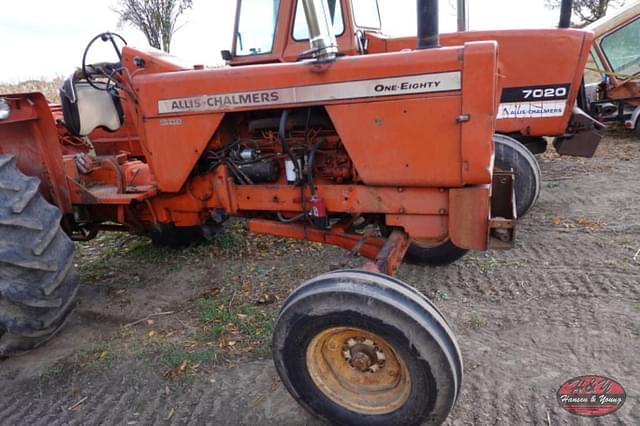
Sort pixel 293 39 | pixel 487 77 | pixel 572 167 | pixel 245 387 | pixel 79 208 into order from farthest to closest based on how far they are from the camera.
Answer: pixel 572 167
pixel 293 39
pixel 79 208
pixel 245 387
pixel 487 77

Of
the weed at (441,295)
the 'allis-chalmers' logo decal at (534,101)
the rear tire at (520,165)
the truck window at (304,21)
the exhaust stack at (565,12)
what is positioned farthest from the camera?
the 'allis-chalmers' logo decal at (534,101)

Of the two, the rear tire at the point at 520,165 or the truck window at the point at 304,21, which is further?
the rear tire at the point at 520,165

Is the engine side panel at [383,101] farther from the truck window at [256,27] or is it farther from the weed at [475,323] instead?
the truck window at [256,27]

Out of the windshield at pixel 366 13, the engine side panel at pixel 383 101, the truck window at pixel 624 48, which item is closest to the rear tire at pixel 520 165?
the windshield at pixel 366 13

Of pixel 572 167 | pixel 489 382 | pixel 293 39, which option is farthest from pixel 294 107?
pixel 572 167

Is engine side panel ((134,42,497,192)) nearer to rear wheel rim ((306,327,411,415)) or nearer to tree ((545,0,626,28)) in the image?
rear wheel rim ((306,327,411,415))

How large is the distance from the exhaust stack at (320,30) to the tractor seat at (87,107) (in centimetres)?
158

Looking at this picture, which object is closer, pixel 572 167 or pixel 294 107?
pixel 294 107

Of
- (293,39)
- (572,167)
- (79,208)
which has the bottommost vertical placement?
(572,167)

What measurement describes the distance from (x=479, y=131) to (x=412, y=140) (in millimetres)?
319

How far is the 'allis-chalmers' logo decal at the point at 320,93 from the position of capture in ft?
7.43

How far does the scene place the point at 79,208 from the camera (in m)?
3.36

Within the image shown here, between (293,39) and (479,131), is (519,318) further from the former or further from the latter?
(293,39)

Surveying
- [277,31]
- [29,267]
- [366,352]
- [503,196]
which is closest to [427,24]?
[503,196]
